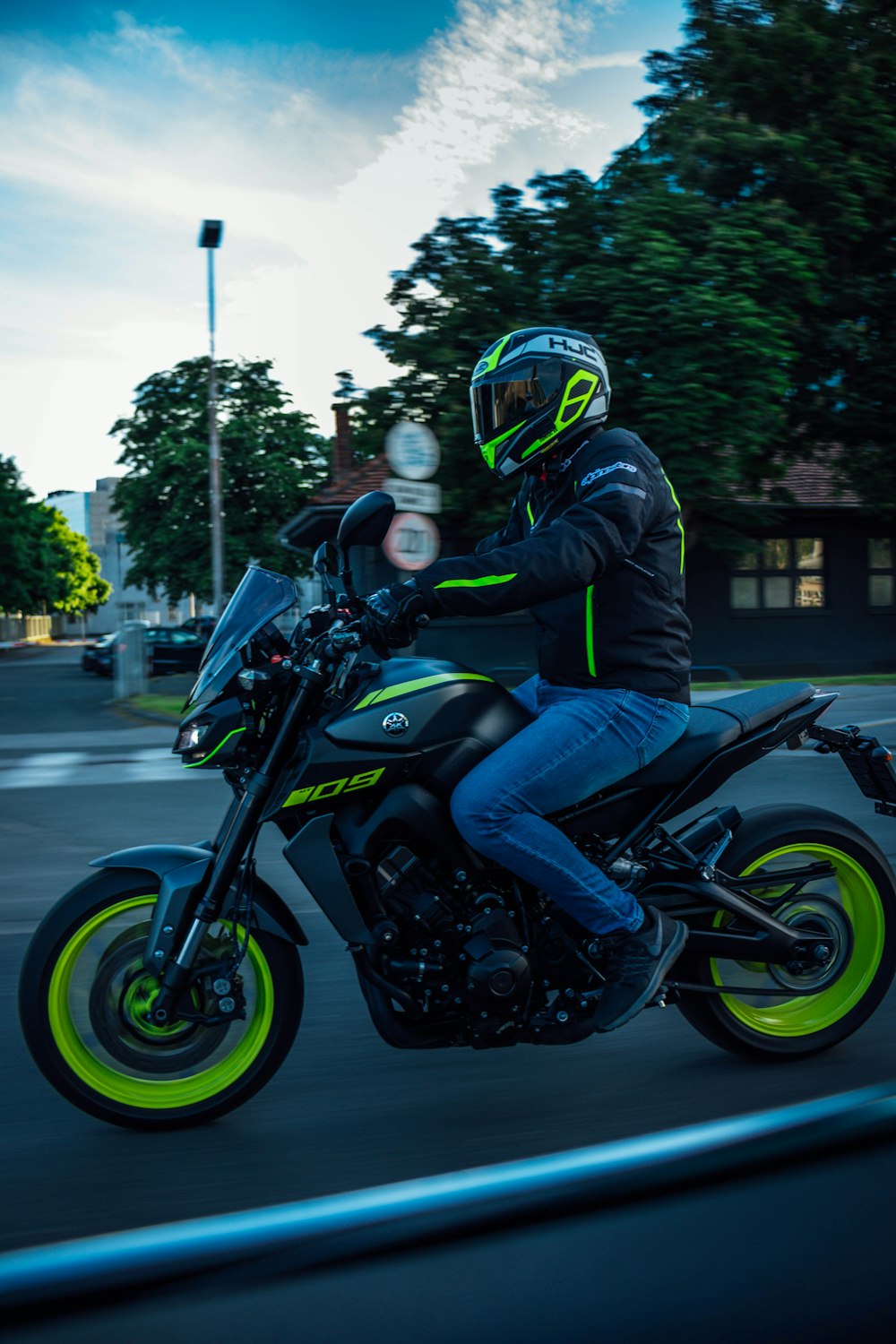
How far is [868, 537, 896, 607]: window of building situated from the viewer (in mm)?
29328

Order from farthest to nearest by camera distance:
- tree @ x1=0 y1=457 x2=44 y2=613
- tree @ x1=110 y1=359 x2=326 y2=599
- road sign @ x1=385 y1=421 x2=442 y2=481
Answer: tree @ x1=0 y1=457 x2=44 y2=613, tree @ x1=110 y1=359 x2=326 y2=599, road sign @ x1=385 y1=421 x2=442 y2=481

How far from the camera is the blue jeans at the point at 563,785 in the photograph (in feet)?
10.7

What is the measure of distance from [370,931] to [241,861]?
359mm

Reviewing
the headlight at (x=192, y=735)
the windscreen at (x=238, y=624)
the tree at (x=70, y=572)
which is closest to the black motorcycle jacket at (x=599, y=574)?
the windscreen at (x=238, y=624)

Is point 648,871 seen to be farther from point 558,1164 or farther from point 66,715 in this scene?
point 66,715

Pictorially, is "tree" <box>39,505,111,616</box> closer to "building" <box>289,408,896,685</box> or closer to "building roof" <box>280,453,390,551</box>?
"building roof" <box>280,453,390,551</box>

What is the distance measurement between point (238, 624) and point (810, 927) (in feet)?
5.82

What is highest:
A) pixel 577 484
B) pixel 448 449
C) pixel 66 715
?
pixel 448 449

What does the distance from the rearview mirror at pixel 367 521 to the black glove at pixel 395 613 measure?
0.42ft

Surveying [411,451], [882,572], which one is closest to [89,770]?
[411,451]

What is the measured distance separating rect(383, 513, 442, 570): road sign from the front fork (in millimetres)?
8333

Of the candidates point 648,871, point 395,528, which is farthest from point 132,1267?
point 395,528

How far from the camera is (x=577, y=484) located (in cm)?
345

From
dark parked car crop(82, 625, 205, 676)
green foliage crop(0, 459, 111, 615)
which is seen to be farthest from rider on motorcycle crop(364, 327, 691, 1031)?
green foliage crop(0, 459, 111, 615)
